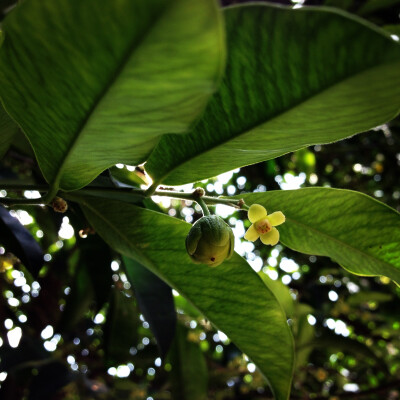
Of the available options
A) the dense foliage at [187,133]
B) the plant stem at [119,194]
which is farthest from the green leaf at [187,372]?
the plant stem at [119,194]

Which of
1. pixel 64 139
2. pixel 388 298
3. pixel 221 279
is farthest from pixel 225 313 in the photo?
pixel 388 298

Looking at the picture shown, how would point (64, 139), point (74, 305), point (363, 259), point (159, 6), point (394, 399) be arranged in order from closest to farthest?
point (159, 6) → point (64, 139) → point (363, 259) → point (74, 305) → point (394, 399)

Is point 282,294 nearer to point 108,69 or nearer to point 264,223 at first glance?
point 264,223

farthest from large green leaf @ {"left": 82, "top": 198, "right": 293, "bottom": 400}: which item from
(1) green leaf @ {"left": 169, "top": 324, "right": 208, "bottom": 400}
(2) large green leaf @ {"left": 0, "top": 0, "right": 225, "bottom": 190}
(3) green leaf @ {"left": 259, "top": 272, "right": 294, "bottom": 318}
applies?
(1) green leaf @ {"left": 169, "top": 324, "right": 208, "bottom": 400}

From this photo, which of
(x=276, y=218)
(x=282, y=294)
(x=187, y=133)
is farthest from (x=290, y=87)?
(x=282, y=294)

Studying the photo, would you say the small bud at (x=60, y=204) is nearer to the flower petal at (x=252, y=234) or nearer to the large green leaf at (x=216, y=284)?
the large green leaf at (x=216, y=284)

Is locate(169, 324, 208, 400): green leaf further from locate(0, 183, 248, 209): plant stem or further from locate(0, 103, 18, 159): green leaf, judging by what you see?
locate(0, 103, 18, 159): green leaf

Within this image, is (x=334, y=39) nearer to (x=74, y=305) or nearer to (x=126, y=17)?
(x=126, y=17)
